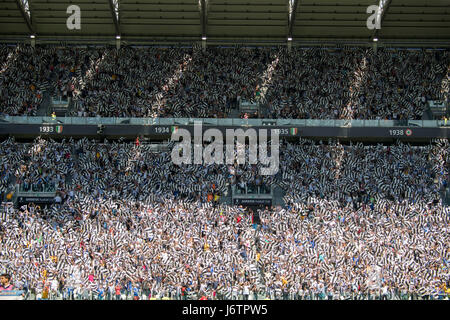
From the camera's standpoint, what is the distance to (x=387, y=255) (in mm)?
39188

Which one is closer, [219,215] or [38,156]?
[219,215]

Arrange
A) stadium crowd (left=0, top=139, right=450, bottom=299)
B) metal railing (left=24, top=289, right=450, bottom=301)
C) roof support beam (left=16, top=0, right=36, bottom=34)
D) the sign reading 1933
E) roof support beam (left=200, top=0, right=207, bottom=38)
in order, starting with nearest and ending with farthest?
metal railing (left=24, top=289, right=450, bottom=301) → stadium crowd (left=0, top=139, right=450, bottom=299) → the sign reading 1933 → roof support beam (left=200, top=0, right=207, bottom=38) → roof support beam (left=16, top=0, right=36, bottom=34)

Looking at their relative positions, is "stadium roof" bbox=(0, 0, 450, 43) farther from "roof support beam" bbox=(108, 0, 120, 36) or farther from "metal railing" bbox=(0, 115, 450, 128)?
"metal railing" bbox=(0, 115, 450, 128)

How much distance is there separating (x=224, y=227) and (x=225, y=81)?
14.3 metres

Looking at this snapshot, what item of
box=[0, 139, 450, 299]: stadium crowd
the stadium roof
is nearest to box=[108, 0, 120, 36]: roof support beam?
the stadium roof

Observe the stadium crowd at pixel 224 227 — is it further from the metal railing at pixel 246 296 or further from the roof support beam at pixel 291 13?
the roof support beam at pixel 291 13

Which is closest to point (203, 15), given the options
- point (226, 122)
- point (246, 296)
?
point (226, 122)

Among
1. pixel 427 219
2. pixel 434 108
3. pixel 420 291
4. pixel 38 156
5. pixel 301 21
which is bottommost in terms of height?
pixel 420 291

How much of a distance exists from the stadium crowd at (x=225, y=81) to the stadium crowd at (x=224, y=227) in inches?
124

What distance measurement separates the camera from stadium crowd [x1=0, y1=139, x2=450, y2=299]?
37.1 meters

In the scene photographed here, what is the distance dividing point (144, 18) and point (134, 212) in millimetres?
17161

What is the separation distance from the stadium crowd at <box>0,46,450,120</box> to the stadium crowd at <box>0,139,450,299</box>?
3144 millimetres
